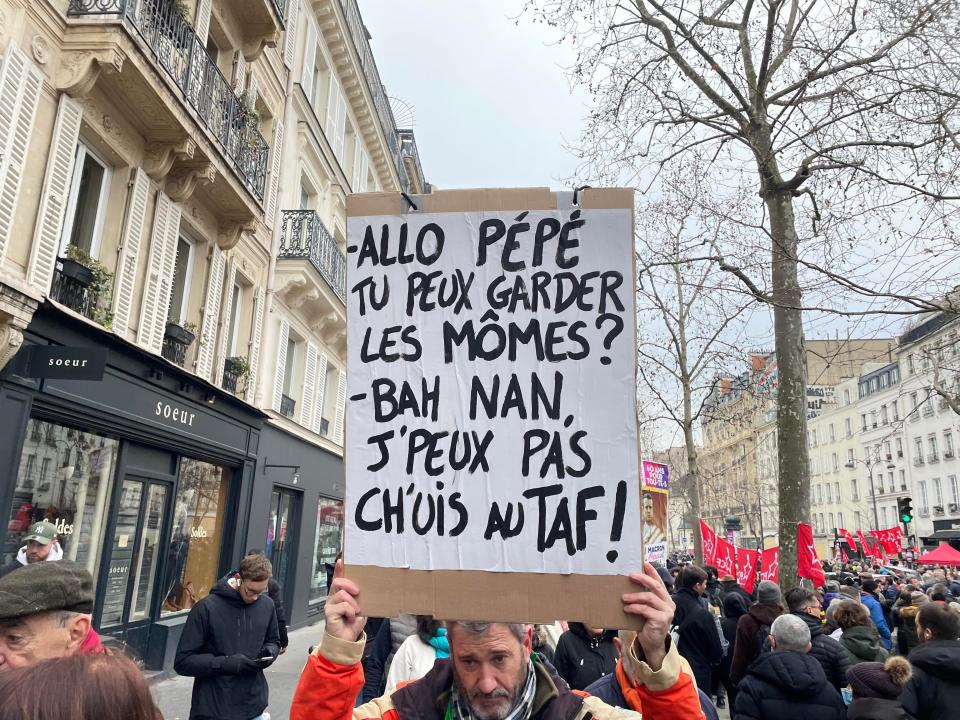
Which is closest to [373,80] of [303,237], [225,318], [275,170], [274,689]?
[275,170]

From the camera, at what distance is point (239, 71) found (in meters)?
12.2

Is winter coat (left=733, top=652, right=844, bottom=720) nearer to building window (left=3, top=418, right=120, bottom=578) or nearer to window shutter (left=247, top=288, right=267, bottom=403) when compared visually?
building window (left=3, top=418, right=120, bottom=578)

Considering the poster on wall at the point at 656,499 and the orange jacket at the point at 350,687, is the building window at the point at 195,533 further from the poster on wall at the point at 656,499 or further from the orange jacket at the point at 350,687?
Answer: the orange jacket at the point at 350,687

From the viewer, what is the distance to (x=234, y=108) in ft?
Result: 37.1

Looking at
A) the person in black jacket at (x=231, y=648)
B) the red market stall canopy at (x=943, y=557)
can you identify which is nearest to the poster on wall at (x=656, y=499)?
the person in black jacket at (x=231, y=648)

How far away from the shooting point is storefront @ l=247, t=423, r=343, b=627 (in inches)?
524

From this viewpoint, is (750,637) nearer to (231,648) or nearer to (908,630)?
(908,630)

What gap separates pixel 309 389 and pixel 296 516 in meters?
2.92

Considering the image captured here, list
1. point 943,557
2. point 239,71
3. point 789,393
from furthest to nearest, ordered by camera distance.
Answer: point 943,557, point 239,71, point 789,393

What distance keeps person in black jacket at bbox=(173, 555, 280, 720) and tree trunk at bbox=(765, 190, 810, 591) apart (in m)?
6.38

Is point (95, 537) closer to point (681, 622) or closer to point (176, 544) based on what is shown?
point (176, 544)

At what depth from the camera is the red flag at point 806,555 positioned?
841 cm

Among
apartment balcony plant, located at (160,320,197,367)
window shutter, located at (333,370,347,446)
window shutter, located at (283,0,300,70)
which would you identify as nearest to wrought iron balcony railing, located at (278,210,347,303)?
window shutter, located at (283,0,300,70)

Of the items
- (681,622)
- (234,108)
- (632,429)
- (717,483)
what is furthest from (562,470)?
(717,483)
